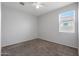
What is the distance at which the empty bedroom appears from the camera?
2175mm

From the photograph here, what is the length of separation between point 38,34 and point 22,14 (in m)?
2.07

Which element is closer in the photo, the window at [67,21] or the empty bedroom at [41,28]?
the empty bedroom at [41,28]

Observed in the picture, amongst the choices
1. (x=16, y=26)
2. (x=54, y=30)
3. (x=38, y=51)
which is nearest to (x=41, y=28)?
(x=54, y=30)

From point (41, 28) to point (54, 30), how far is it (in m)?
1.26

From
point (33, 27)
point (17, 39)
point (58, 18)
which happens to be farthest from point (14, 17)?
point (58, 18)

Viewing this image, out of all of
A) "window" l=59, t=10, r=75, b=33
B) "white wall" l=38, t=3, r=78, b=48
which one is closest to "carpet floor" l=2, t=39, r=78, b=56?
"white wall" l=38, t=3, r=78, b=48

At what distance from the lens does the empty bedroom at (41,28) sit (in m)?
2.17

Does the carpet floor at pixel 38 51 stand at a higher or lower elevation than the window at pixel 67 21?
lower

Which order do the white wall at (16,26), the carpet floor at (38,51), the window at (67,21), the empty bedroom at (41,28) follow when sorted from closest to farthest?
the carpet floor at (38,51), the empty bedroom at (41,28), the window at (67,21), the white wall at (16,26)

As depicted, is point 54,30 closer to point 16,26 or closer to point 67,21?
point 67,21

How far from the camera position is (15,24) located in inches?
123

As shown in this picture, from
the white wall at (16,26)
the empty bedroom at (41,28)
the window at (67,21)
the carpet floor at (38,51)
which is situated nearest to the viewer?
the carpet floor at (38,51)

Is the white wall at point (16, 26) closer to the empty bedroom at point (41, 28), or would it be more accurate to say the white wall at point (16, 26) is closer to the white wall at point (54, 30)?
the empty bedroom at point (41, 28)

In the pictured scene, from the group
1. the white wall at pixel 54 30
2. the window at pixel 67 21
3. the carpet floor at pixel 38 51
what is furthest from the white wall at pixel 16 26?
the window at pixel 67 21
